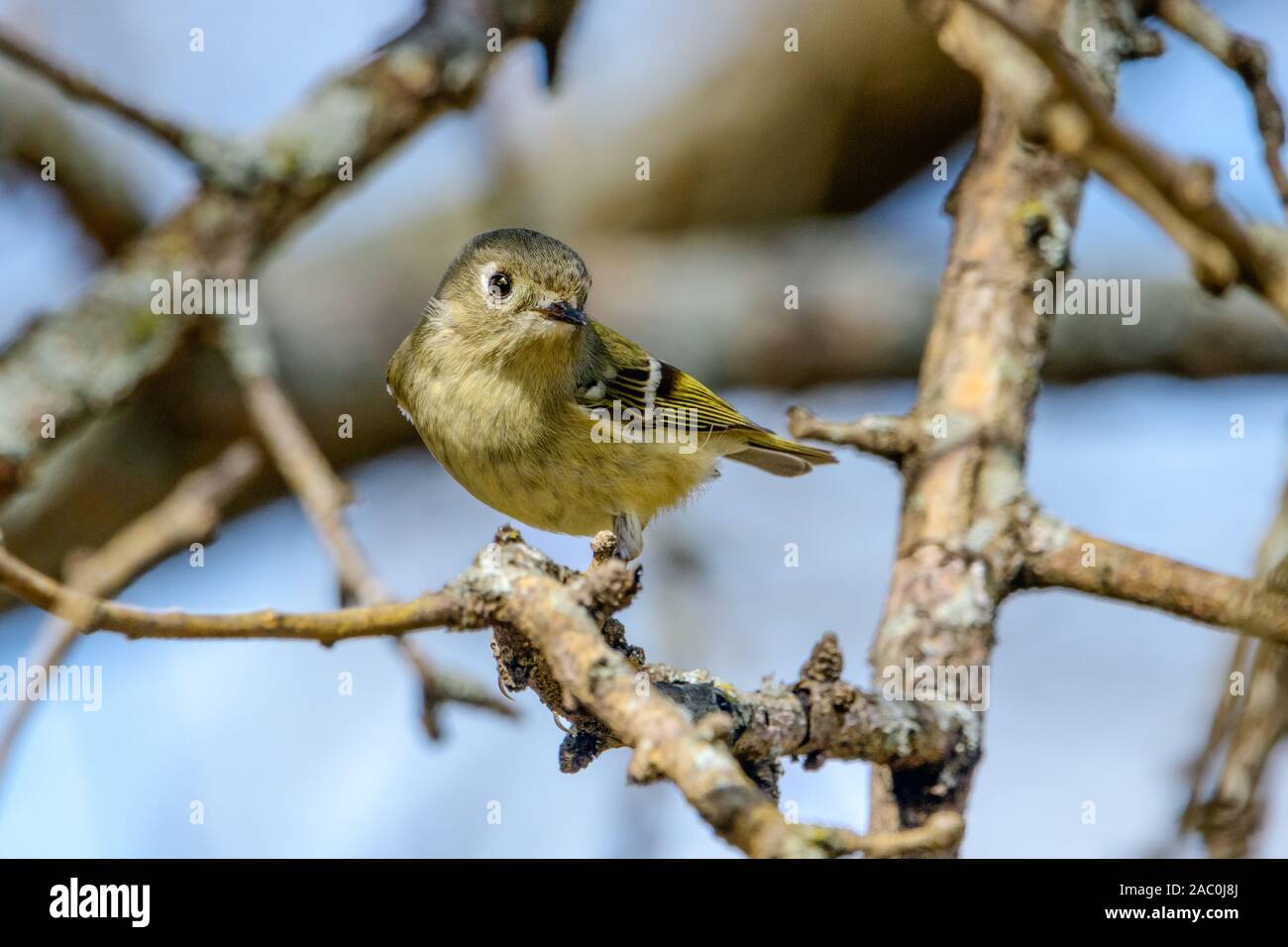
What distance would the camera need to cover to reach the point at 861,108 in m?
7.59

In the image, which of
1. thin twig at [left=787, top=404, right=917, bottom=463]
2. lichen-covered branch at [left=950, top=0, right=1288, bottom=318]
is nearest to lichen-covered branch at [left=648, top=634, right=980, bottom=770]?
thin twig at [left=787, top=404, right=917, bottom=463]

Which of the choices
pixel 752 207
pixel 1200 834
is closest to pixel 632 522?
pixel 1200 834

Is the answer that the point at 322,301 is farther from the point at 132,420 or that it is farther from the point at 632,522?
the point at 632,522

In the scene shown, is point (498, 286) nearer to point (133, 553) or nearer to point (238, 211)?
point (238, 211)

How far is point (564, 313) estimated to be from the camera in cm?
393

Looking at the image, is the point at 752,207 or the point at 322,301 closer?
the point at 322,301

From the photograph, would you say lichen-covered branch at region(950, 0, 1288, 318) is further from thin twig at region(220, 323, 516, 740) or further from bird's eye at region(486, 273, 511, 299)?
bird's eye at region(486, 273, 511, 299)

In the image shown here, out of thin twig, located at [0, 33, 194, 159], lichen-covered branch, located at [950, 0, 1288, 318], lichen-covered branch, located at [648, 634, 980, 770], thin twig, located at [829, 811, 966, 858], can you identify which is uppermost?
thin twig, located at [0, 33, 194, 159]

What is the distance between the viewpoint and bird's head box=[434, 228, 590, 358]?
3.96 metres

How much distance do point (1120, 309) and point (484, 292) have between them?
2.64m

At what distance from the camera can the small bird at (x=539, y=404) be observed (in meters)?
3.73

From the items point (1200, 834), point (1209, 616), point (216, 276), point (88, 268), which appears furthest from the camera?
point (88, 268)

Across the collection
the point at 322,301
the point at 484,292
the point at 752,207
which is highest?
the point at 752,207

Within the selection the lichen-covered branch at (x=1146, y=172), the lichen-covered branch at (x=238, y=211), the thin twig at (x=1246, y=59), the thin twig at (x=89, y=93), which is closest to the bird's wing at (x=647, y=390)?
the lichen-covered branch at (x=238, y=211)
